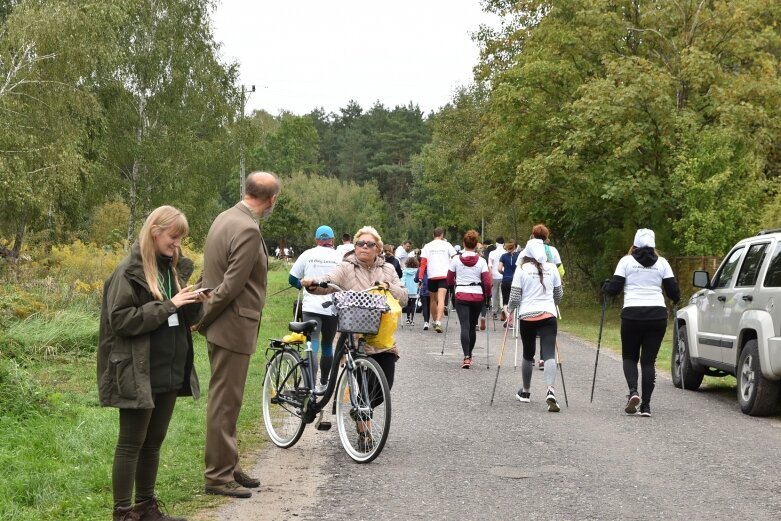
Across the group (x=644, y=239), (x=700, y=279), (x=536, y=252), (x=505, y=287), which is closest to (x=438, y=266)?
(x=505, y=287)

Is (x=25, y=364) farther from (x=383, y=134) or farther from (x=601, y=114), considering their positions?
(x=383, y=134)

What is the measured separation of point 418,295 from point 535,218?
36.0 feet

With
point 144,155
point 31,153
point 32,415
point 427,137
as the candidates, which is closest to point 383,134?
point 427,137

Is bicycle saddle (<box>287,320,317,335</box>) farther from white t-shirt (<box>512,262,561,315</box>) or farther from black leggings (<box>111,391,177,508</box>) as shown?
white t-shirt (<box>512,262,561,315</box>)

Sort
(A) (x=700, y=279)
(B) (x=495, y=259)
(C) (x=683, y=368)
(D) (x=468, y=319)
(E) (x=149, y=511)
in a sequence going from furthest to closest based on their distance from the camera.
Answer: (B) (x=495, y=259) < (D) (x=468, y=319) < (C) (x=683, y=368) < (A) (x=700, y=279) < (E) (x=149, y=511)

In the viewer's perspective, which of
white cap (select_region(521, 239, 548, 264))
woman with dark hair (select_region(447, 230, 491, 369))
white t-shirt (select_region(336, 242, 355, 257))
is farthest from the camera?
woman with dark hair (select_region(447, 230, 491, 369))

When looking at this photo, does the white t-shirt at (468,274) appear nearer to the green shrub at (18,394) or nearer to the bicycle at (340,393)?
the bicycle at (340,393)

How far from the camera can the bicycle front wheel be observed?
25.9 ft

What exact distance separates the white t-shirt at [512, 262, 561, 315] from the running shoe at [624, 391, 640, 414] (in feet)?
3.93

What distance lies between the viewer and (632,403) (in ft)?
35.5

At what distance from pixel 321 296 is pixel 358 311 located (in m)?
3.45

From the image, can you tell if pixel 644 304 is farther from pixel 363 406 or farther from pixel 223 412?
pixel 223 412

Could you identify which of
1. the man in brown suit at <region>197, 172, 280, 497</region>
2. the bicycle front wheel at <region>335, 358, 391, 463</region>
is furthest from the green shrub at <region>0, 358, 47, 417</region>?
the man in brown suit at <region>197, 172, 280, 497</region>

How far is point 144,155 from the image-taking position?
4234 centimetres
